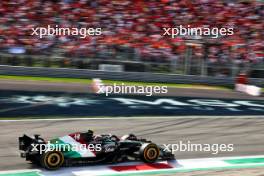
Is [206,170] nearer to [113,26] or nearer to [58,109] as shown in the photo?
[58,109]

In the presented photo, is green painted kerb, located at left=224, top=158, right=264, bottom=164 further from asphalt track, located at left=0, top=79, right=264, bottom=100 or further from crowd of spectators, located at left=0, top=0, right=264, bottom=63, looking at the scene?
crowd of spectators, located at left=0, top=0, right=264, bottom=63

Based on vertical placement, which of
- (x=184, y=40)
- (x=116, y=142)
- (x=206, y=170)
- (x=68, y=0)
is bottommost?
(x=206, y=170)

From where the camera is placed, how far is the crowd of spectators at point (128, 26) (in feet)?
76.1

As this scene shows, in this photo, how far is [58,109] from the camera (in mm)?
16750

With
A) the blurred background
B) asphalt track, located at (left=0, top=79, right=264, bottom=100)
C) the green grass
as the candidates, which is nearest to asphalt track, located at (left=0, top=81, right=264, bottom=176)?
asphalt track, located at (left=0, top=79, right=264, bottom=100)

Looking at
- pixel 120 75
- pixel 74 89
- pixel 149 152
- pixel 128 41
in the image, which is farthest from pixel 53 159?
pixel 128 41

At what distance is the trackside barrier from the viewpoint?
894 inches

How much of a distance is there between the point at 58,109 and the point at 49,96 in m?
1.77

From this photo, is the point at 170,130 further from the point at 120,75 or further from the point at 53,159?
the point at 120,75

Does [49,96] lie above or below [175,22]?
below

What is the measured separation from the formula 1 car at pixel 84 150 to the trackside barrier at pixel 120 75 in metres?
12.0

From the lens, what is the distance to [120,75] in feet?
77.5

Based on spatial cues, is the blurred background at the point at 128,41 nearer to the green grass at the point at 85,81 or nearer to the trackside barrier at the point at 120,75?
A: the trackside barrier at the point at 120,75

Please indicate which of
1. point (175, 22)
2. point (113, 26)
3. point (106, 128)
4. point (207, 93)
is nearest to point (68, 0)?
point (113, 26)
